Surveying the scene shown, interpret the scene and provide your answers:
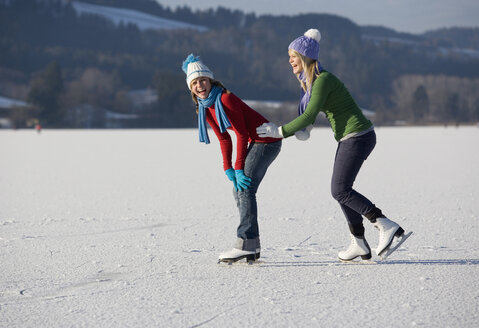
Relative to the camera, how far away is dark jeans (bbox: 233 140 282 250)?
4.45 meters

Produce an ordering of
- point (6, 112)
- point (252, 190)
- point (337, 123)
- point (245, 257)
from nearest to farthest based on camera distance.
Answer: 1. point (337, 123)
2. point (252, 190)
3. point (245, 257)
4. point (6, 112)

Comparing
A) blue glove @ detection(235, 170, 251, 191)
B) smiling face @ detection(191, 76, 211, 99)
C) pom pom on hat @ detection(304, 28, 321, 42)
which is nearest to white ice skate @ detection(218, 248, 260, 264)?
blue glove @ detection(235, 170, 251, 191)

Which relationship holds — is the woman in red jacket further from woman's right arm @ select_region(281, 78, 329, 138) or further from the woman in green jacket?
woman's right arm @ select_region(281, 78, 329, 138)

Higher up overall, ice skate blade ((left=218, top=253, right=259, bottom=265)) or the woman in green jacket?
the woman in green jacket

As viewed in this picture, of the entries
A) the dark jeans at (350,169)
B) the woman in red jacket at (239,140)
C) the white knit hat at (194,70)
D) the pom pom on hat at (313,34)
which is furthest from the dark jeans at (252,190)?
the pom pom on hat at (313,34)

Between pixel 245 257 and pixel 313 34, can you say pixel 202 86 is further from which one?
pixel 245 257

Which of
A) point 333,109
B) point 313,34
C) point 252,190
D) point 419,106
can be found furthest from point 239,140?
point 419,106

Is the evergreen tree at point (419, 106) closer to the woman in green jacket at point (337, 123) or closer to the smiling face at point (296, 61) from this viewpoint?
the woman in green jacket at point (337, 123)

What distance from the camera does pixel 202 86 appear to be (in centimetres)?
433

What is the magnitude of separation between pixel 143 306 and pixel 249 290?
724mm

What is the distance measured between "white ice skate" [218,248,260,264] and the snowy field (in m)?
0.06

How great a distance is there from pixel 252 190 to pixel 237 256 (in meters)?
0.53

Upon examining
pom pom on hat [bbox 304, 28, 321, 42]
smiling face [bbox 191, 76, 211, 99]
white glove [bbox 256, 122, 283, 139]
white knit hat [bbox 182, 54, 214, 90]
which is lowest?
white glove [bbox 256, 122, 283, 139]

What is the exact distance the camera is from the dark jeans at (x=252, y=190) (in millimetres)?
4449
